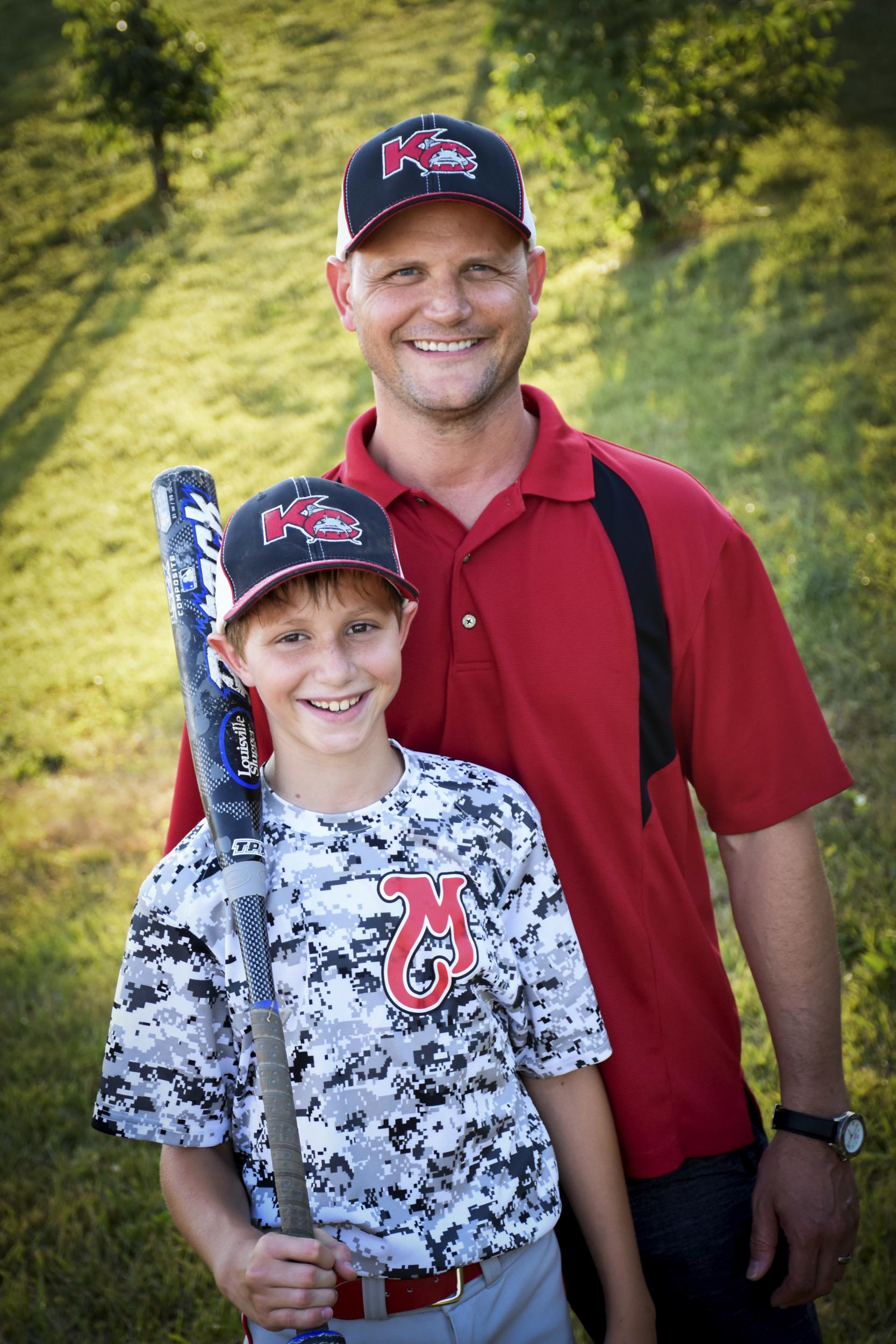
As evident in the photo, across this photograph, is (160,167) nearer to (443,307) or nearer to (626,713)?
(443,307)

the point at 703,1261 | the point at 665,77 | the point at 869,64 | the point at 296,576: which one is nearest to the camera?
the point at 296,576

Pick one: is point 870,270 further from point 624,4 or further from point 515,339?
point 515,339

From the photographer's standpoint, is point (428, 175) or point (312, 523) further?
point (428, 175)

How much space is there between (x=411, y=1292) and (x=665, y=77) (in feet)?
33.6

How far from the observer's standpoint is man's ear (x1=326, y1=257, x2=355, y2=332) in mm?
2576

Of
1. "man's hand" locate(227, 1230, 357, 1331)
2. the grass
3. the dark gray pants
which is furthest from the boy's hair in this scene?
the grass

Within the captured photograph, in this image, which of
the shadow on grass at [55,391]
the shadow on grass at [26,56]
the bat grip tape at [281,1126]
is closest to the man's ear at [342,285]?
the bat grip tape at [281,1126]

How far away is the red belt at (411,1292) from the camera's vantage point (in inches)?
73.8

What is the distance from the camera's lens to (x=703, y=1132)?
2.30 m

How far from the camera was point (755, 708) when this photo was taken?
7.82 feet

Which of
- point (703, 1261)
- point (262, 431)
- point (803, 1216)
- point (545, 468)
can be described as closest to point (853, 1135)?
point (803, 1216)

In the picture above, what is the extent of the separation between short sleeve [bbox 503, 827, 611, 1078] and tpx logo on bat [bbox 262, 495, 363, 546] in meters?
0.73

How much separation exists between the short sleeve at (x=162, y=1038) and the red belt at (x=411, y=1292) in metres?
0.37

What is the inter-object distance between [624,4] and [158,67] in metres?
8.48
